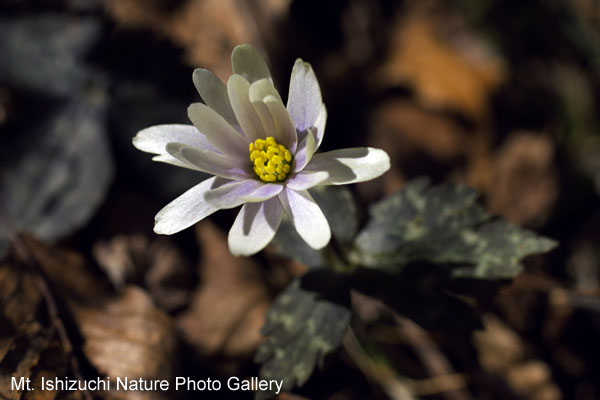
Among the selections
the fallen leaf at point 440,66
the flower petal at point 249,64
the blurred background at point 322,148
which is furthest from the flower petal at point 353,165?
the fallen leaf at point 440,66

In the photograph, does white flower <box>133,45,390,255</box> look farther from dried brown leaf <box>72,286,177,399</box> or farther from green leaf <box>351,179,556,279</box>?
dried brown leaf <box>72,286,177,399</box>

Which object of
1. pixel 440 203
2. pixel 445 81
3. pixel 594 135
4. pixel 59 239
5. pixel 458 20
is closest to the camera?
pixel 440 203

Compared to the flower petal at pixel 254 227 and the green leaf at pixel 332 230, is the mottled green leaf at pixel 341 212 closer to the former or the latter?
the green leaf at pixel 332 230

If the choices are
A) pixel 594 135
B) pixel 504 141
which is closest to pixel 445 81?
pixel 504 141

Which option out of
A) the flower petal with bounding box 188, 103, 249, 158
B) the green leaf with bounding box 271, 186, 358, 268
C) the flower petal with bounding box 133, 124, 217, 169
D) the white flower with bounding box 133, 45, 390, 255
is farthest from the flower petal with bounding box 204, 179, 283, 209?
the green leaf with bounding box 271, 186, 358, 268

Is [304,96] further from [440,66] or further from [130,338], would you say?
[440,66]

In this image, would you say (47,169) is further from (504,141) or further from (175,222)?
(504,141)
